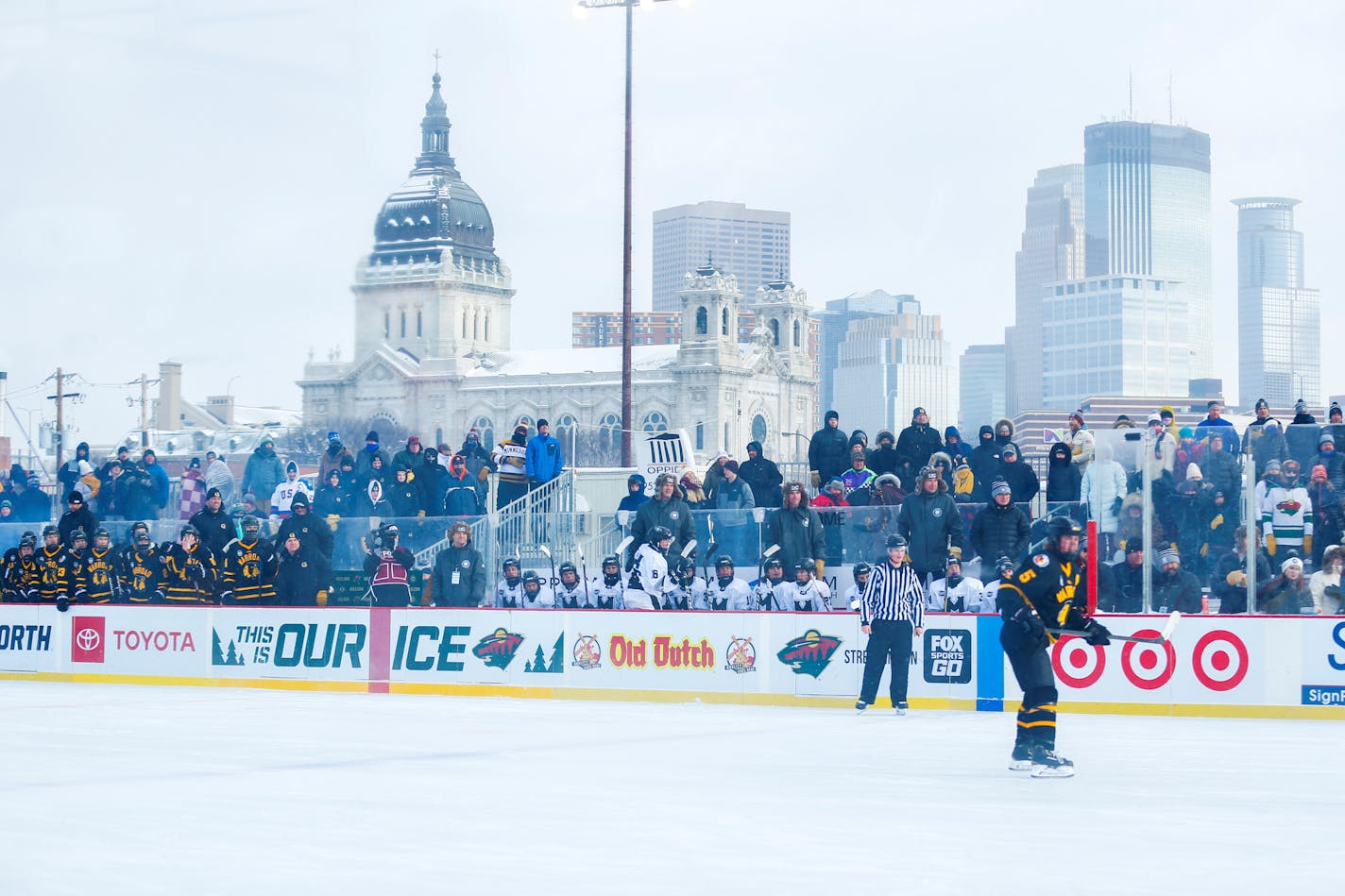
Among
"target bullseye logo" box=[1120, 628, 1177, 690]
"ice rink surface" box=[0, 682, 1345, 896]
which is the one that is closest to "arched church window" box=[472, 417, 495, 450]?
"target bullseye logo" box=[1120, 628, 1177, 690]

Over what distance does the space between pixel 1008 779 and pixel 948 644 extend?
20.0 ft

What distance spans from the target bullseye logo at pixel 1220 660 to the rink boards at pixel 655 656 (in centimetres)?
1

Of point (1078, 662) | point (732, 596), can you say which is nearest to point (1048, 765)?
point (1078, 662)

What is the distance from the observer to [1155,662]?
16.7 meters

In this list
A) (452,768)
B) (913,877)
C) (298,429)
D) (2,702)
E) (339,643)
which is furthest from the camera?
(298,429)

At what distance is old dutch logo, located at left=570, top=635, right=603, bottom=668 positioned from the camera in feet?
62.2

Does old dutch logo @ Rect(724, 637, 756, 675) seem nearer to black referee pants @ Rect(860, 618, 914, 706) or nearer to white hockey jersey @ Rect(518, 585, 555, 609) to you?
black referee pants @ Rect(860, 618, 914, 706)

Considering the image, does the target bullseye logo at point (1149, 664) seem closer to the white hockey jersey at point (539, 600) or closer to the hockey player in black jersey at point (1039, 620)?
the hockey player in black jersey at point (1039, 620)

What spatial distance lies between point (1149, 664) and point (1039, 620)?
17.6 feet

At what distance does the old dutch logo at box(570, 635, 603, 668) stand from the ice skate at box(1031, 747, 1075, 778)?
7.96 meters

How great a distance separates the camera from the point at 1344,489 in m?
16.9

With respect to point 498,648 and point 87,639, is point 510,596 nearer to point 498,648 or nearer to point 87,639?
point 498,648

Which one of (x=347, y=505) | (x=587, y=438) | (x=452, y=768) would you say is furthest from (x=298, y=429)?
(x=452, y=768)

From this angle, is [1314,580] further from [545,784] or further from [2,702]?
[2,702]
